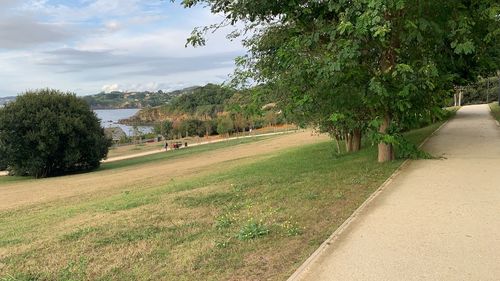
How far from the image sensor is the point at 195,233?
651 centimetres

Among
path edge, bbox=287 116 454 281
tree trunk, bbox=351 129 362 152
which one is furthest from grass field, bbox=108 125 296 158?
path edge, bbox=287 116 454 281

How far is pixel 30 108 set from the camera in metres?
37.2

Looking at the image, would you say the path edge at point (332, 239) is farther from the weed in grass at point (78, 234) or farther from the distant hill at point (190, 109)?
Answer: the distant hill at point (190, 109)

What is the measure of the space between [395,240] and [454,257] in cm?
75

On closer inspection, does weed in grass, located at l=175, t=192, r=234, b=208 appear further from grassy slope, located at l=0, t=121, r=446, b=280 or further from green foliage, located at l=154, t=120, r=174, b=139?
green foliage, located at l=154, t=120, r=174, b=139

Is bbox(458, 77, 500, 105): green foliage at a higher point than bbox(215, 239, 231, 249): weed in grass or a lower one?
higher

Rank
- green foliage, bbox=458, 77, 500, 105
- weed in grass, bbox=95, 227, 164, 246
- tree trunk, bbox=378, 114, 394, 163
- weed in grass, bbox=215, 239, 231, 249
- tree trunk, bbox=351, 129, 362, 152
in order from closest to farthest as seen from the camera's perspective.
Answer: weed in grass, bbox=215, 239, 231, 249 → weed in grass, bbox=95, 227, 164, 246 → tree trunk, bbox=378, 114, 394, 163 → tree trunk, bbox=351, 129, 362, 152 → green foliage, bbox=458, 77, 500, 105

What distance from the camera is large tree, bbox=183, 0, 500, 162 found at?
9.12 meters

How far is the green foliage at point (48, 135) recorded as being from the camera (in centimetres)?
3625

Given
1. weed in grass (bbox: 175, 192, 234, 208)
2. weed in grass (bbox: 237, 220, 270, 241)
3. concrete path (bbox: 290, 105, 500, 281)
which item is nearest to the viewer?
concrete path (bbox: 290, 105, 500, 281)

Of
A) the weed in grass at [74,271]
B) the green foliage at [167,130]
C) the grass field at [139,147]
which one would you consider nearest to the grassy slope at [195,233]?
the weed in grass at [74,271]

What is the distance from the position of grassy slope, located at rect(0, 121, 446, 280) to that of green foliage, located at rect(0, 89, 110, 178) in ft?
92.8

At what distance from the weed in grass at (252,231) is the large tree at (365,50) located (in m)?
3.66

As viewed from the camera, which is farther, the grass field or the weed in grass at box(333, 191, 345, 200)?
the grass field
